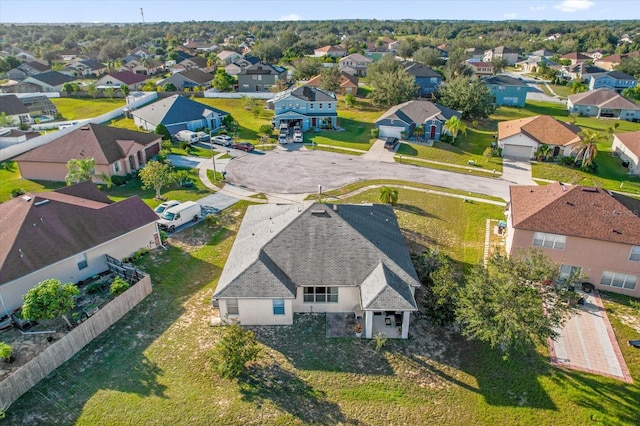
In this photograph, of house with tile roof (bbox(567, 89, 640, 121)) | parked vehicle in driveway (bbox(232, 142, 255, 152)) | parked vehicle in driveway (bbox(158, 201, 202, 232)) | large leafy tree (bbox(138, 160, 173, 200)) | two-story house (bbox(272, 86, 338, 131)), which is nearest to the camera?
parked vehicle in driveway (bbox(158, 201, 202, 232))

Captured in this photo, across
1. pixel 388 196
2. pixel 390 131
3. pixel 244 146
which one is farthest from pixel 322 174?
pixel 390 131

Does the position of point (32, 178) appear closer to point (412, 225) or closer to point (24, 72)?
point (412, 225)

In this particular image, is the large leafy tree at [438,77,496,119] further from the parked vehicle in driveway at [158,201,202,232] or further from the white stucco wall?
the white stucco wall

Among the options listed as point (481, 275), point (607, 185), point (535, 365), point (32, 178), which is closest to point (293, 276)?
point (481, 275)

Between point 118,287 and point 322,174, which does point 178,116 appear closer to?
point 322,174

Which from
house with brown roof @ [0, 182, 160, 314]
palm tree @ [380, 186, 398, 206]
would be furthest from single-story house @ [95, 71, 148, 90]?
palm tree @ [380, 186, 398, 206]
